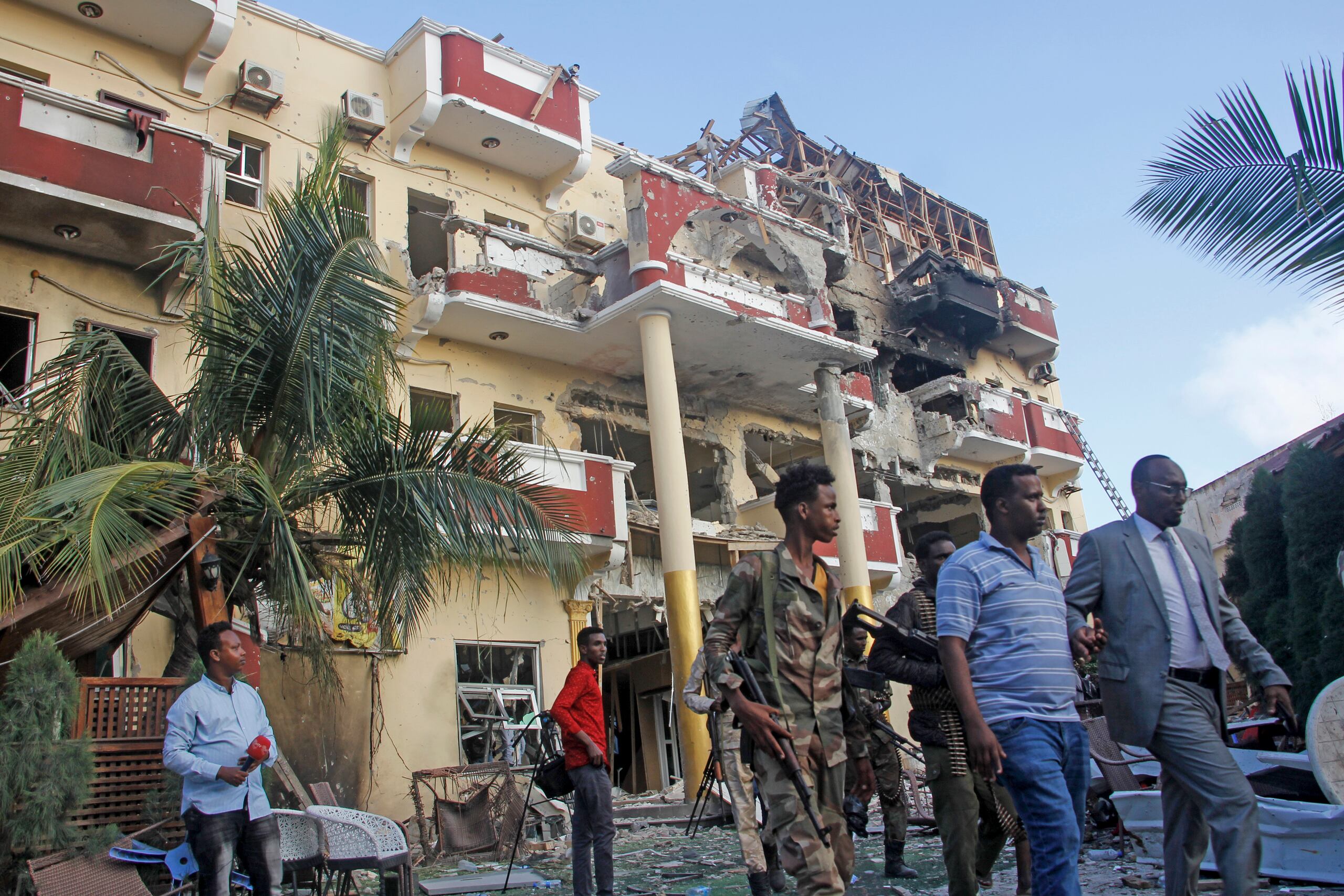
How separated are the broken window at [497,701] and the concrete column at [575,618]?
0.57 m

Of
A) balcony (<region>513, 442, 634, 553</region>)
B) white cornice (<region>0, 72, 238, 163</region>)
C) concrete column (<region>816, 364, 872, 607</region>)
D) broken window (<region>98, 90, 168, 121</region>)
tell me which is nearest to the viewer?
white cornice (<region>0, 72, 238, 163</region>)

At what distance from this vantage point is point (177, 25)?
13.3m

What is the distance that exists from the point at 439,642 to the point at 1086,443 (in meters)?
20.8

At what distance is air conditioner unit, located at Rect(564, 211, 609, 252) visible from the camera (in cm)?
1770

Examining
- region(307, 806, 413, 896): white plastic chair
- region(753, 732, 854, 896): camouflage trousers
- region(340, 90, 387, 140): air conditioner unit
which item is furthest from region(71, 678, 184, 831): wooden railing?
region(340, 90, 387, 140): air conditioner unit

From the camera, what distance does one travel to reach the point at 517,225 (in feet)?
56.4

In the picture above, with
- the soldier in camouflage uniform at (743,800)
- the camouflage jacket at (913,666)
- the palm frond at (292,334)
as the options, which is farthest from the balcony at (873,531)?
the camouflage jacket at (913,666)

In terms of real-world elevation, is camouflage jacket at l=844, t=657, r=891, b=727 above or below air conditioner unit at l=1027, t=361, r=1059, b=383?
below

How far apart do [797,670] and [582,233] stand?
47.4 feet

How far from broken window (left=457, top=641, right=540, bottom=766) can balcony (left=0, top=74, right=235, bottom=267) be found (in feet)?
21.2

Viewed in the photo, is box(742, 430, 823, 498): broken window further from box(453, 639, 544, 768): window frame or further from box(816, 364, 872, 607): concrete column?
box(453, 639, 544, 768): window frame

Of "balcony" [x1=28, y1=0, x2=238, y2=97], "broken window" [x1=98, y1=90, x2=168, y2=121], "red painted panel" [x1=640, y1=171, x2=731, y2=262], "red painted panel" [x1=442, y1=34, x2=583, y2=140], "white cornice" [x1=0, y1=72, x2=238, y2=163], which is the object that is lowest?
"white cornice" [x1=0, y1=72, x2=238, y2=163]

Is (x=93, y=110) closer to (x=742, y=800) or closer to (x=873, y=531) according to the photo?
(x=742, y=800)

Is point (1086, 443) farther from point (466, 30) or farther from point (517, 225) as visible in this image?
point (466, 30)
